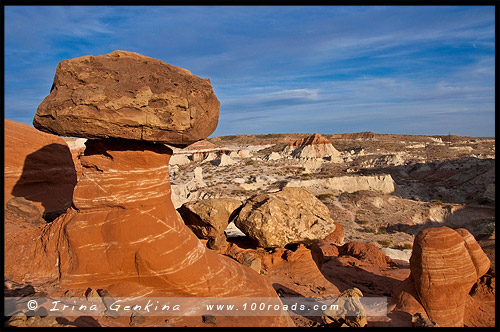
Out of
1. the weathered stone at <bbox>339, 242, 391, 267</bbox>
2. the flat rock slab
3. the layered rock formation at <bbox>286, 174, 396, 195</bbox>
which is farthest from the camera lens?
the layered rock formation at <bbox>286, 174, 396, 195</bbox>

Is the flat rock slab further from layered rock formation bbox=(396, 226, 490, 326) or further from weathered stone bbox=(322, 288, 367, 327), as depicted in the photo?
layered rock formation bbox=(396, 226, 490, 326)

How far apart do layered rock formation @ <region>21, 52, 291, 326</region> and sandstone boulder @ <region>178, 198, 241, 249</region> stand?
121 inches

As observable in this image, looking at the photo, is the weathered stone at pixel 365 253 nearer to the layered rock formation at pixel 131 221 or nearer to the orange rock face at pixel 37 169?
the layered rock formation at pixel 131 221

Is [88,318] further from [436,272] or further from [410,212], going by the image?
[410,212]

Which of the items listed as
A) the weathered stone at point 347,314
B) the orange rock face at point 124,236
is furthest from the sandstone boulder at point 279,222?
the orange rock face at point 124,236

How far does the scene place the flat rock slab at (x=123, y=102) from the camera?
4.64 meters

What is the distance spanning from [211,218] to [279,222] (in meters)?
1.88

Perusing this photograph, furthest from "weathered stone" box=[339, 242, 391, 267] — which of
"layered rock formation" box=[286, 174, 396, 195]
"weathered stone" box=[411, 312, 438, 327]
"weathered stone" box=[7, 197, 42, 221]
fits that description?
"layered rock formation" box=[286, 174, 396, 195]

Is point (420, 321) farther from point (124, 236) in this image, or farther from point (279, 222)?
point (124, 236)

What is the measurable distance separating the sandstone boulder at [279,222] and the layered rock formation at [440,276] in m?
2.77

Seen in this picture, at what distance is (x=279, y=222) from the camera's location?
9047 millimetres

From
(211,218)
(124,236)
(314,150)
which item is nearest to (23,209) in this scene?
(124,236)

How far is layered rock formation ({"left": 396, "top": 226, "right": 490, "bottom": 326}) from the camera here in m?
6.99

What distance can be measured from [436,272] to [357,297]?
219cm
